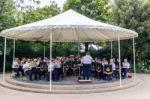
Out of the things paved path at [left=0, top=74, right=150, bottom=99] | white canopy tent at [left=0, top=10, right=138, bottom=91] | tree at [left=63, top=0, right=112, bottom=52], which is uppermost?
tree at [left=63, top=0, right=112, bottom=52]

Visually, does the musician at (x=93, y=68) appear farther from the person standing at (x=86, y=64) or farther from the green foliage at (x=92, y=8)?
the green foliage at (x=92, y=8)

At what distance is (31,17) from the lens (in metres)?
→ 33.5

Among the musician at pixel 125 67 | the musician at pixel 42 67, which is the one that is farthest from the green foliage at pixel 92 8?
the musician at pixel 42 67

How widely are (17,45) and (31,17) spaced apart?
5.65 meters

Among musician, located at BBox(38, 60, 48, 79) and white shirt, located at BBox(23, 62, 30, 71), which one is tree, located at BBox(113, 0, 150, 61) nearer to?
musician, located at BBox(38, 60, 48, 79)

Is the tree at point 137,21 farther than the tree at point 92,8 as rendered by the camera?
No

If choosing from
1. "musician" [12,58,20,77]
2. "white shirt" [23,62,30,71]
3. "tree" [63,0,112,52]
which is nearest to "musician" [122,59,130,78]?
"white shirt" [23,62,30,71]

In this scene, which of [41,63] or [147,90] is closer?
[147,90]

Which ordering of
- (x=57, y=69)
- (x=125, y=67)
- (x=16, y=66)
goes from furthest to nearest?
(x=125, y=67) → (x=16, y=66) → (x=57, y=69)

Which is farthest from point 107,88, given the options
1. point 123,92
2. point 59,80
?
point 59,80

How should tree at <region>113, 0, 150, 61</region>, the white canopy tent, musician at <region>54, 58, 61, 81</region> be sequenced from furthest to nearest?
tree at <region>113, 0, 150, 61</region>, musician at <region>54, 58, 61, 81</region>, the white canopy tent

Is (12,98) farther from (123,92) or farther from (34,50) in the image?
(34,50)

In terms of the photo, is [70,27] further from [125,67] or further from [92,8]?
[92,8]

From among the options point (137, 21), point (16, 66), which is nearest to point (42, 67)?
point (16, 66)
